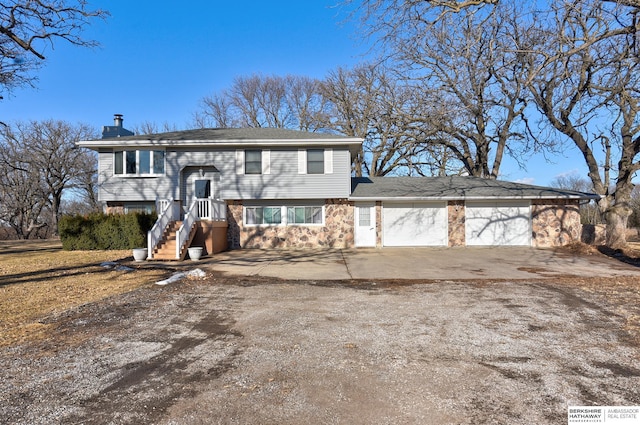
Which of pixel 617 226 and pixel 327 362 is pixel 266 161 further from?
pixel 617 226

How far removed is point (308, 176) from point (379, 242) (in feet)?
14.6

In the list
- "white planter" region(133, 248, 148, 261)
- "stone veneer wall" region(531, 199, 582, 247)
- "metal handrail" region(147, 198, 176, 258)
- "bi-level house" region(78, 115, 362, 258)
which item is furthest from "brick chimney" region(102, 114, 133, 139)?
"stone veneer wall" region(531, 199, 582, 247)

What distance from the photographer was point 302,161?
16.4 metres

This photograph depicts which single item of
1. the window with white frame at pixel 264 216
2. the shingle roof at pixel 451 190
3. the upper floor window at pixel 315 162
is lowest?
the window with white frame at pixel 264 216

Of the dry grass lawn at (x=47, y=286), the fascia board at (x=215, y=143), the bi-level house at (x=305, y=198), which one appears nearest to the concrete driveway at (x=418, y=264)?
the bi-level house at (x=305, y=198)

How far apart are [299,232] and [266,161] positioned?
358 cm

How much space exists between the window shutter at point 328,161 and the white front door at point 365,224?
2.05 m

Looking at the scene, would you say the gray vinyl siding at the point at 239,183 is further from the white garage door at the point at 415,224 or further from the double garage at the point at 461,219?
the white garage door at the point at 415,224

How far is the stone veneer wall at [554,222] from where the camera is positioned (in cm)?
1630

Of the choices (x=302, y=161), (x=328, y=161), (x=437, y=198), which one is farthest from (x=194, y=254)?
(x=437, y=198)

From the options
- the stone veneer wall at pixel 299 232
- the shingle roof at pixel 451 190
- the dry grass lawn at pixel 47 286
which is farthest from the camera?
the stone veneer wall at pixel 299 232

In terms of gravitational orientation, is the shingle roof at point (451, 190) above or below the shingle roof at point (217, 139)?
below

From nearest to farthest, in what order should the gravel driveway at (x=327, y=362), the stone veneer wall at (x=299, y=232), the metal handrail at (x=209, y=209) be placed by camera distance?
the gravel driveway at (x=327, y=362) → the metal handrail at (x=209, y=209) → the stone veneer wall at (x=299, y=232)

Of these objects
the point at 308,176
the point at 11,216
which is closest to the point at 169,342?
the point at 308,176
